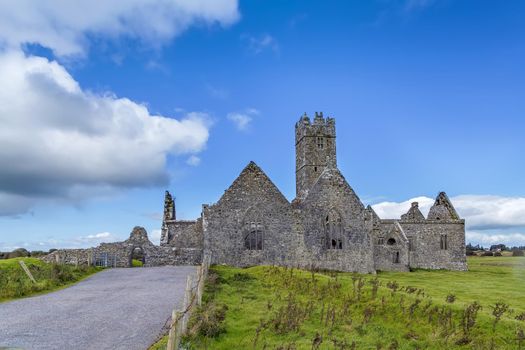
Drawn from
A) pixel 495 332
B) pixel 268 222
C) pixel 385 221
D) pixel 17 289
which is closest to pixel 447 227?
pixel 385 221

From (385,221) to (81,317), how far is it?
146 feet

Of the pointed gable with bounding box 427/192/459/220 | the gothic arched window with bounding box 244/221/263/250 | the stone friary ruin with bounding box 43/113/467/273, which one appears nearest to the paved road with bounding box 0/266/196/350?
the stone friary ruin with bounding box 43/113/467/273

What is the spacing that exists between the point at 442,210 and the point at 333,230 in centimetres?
2555

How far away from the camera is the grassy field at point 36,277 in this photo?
24.9 meters

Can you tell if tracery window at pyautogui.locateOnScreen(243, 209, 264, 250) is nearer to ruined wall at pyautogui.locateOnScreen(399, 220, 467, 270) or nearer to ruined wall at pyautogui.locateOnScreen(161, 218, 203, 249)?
ruined wall at pyautogui.locateOnScreen(161, 218, 203, 249)

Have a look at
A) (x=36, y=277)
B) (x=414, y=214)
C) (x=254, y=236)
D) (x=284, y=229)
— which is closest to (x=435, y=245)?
(x=414, y=214)

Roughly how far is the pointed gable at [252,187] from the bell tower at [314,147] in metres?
14.7

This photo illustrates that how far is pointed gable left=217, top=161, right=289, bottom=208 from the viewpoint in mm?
42625

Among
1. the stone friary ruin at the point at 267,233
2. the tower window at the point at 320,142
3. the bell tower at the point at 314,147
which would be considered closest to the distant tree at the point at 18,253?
the stone friary ruin at the point at 267,233

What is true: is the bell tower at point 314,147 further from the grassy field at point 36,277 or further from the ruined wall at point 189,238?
the grassy field at point 36,277

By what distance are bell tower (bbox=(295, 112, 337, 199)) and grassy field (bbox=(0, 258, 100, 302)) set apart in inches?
1142

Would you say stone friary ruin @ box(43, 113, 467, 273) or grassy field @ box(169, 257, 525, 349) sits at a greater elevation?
stone friary ruin @ box(43, 113, 467, 273)

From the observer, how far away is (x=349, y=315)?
63.9 ft

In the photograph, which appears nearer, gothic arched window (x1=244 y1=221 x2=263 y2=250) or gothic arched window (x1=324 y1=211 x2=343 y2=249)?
gothic arched window (x1=244 y1=221 x2=263 y2=250)
